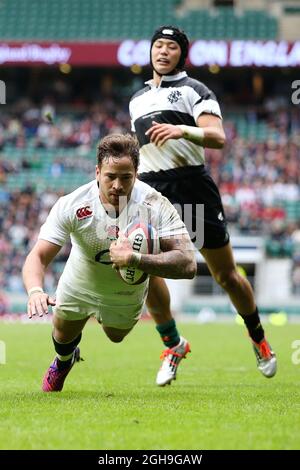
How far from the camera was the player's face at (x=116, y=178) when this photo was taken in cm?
559

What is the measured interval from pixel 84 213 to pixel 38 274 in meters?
0.51

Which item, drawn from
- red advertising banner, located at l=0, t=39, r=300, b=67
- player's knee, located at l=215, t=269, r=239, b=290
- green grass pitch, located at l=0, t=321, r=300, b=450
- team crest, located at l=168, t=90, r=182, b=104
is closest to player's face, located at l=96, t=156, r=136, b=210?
green grass pitch, located at l=0, t=321, r=300, b=450

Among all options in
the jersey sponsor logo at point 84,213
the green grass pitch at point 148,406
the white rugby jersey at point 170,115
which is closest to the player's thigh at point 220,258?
the white rugby jersey at point 170,115

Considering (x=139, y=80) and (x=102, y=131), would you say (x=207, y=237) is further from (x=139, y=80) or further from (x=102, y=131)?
(x=139, y=80)

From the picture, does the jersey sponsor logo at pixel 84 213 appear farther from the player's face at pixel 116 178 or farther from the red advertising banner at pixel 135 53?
the red advertising banner at pixel 135 53

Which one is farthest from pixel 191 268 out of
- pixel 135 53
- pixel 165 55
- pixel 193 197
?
pixel 135 53

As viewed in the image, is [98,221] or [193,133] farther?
[193,133]

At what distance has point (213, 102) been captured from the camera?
7.11 meters

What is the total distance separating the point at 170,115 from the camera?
7.38m

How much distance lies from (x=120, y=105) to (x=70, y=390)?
26.9 metres

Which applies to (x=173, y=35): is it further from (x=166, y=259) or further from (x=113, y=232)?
(x=166, y=259)

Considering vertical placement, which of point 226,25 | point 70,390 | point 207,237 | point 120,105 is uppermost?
point 207,237
